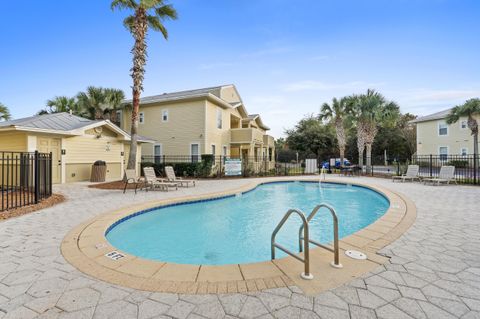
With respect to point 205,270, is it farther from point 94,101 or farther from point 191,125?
point 94,101

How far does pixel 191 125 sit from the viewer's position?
17.4 meters

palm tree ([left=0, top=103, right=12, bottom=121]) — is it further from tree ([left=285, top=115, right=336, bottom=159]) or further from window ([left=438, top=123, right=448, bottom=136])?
window ([left=438, top=123, right=448, bottom=136])

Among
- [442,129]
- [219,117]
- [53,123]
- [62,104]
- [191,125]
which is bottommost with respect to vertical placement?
[53,123]

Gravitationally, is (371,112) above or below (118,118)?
below

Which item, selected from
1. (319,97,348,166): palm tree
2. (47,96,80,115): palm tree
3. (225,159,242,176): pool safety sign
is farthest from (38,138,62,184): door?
(319,97,348,166): palm tree

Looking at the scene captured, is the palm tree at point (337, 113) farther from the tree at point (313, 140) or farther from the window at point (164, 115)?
the window at point (164, 115)

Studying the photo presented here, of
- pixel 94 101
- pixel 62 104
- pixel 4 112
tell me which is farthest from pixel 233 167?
pixel 4 112

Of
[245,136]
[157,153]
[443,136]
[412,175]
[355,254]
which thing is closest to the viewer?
[355,254]

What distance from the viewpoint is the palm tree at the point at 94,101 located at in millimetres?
19578

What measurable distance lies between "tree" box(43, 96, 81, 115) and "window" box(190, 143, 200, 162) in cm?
1287

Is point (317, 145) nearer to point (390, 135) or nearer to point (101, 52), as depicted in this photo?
→ point (390, 135)

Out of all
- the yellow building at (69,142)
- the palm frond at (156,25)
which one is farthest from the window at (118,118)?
the palm frond at (156,25)

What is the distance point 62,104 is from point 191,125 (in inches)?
562

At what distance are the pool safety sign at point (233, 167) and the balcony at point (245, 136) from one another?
10.7ft
